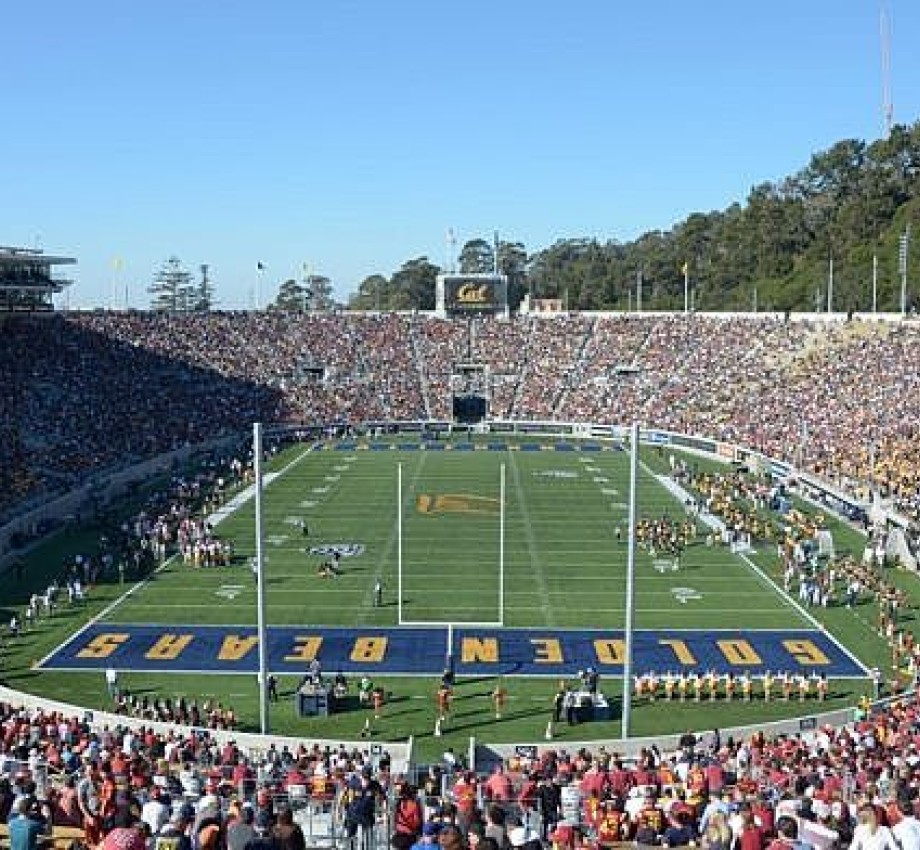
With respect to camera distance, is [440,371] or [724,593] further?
[440,371]

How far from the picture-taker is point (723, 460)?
178 ft

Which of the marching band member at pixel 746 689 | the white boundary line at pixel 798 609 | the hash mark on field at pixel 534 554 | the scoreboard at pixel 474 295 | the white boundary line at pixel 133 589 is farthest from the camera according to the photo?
the scoreboard at pixel 474 295

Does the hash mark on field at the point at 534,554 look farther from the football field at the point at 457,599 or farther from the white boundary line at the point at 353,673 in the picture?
the white boundary line at the point at 353,673

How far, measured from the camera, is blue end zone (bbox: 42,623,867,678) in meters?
25.0

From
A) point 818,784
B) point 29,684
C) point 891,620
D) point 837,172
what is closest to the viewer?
point 818,784

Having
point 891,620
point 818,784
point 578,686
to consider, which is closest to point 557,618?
point 578,686

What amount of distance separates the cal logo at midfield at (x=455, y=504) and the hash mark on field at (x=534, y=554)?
1130 mm

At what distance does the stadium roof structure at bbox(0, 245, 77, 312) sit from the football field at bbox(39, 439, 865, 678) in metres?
18.4

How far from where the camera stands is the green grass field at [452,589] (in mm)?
22578

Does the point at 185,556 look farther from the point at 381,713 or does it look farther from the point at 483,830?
the point at 483,830

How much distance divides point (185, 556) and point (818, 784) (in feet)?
79.8

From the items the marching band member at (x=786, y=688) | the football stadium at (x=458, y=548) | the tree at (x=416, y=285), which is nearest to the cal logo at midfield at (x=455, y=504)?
the football stadium at (x=458, y=548)

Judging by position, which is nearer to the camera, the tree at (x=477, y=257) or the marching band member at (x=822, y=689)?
the marching band member at (x=822, y=689)

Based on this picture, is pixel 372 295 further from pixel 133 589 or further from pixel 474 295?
pixel 133 589
